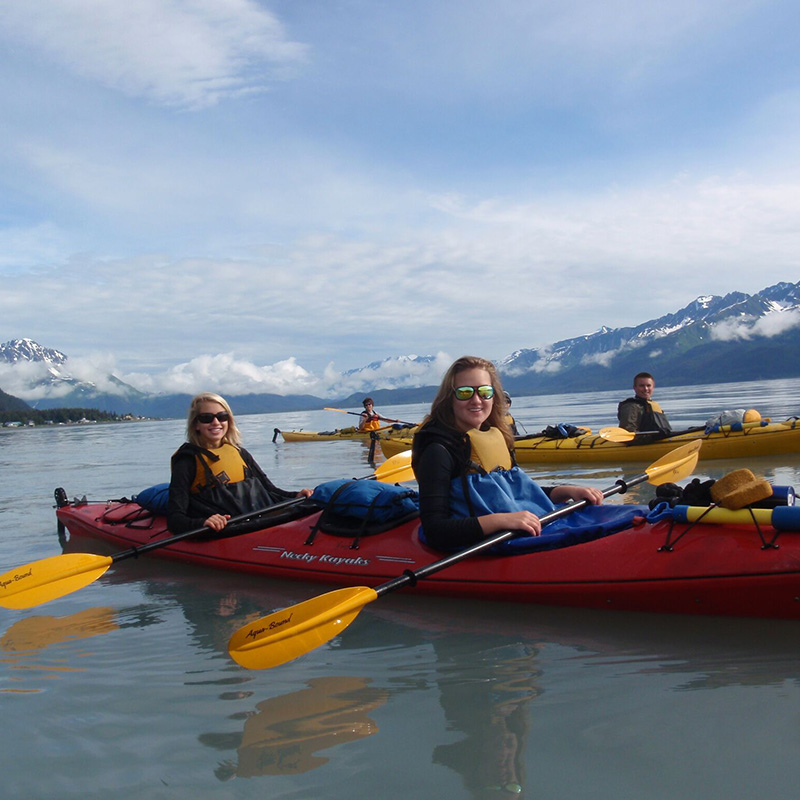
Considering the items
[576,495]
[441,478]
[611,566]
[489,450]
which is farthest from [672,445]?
[441,478]

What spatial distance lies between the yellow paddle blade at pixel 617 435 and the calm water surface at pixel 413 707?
25.3 ft

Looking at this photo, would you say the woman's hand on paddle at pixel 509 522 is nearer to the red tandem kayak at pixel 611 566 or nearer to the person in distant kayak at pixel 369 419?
the red tandem kayak at pixel 611 566

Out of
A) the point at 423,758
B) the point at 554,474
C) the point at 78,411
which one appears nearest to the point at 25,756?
the point at 423,758

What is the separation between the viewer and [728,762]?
8.48 feet

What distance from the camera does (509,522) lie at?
4.19 meters

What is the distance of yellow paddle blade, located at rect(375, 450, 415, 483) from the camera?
7688 millimetres

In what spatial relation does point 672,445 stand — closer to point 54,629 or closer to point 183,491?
point 183,491

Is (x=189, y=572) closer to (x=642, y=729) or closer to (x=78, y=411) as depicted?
(x=642, y=729)

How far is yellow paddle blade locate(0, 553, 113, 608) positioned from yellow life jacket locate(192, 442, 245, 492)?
1031 mm

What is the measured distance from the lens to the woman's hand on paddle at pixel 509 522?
417 cm

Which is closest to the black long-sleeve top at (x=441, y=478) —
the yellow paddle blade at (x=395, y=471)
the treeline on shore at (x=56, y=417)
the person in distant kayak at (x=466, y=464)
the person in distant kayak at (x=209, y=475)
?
the person in distant kayak at (x=466, y=464)

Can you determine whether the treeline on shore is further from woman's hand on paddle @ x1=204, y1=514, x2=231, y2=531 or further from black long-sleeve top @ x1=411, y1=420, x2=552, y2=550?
black long-sleeve top @ x1=411, y1=420, x2=552, y2=550

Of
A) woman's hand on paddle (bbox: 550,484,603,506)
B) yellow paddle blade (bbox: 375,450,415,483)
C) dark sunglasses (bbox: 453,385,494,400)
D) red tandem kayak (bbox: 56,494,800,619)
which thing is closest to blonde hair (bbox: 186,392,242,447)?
red tandem kayak (bbox: 56,494,800,619)

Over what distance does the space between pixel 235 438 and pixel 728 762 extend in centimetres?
489
